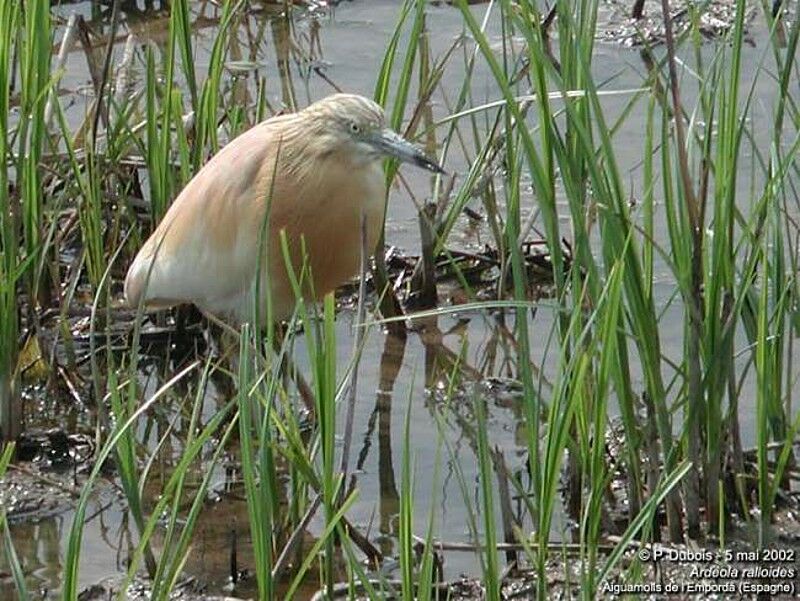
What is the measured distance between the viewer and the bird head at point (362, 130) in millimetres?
4090

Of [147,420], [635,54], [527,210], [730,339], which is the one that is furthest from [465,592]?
[635,54]

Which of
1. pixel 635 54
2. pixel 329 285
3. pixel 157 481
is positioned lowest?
pixel 157 481

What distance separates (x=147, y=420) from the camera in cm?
432

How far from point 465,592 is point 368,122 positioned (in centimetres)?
129

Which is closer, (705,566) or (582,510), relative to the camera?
(705,566)

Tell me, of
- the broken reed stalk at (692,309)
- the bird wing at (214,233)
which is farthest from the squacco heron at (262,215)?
the broken reed stalk at (692,309)

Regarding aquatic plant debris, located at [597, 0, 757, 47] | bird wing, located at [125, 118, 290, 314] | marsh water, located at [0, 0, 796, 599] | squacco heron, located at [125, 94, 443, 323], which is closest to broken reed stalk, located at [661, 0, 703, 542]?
marsh water, located at [0, 0, 796, 599]

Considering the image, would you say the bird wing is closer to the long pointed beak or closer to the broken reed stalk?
the long pointed beak

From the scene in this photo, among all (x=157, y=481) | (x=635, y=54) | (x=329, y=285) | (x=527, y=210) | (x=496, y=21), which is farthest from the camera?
(x=496, y=21)

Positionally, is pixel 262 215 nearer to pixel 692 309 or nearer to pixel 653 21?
pixel 692 309

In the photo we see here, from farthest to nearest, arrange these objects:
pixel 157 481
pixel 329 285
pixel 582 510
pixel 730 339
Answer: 1. pixel 329 285
2. pixel 157 481
3. pixel 582 510
4. pixel 730 339

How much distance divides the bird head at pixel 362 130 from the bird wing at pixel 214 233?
0.18 m

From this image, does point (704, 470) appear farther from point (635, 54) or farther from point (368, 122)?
point (635, 54)

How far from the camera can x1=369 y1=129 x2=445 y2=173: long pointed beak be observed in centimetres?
400
